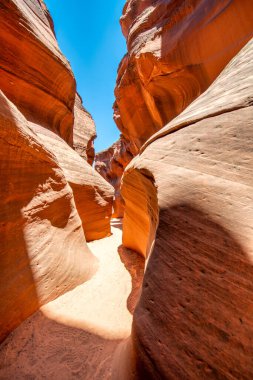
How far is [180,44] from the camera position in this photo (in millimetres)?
5301

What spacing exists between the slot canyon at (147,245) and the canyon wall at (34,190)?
0.02m

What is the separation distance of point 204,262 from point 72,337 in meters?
1.73

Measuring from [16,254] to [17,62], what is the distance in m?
5.12

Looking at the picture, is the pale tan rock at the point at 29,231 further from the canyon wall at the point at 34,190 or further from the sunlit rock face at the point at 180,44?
the sunlit rock face at the point at 180,44

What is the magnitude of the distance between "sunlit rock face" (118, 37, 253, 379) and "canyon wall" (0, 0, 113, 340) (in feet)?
4.98

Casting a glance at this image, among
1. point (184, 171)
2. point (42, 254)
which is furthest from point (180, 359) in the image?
point (42, 254)

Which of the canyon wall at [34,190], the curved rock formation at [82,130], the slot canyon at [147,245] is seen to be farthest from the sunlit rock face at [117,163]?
the slot canyon at [147,245]

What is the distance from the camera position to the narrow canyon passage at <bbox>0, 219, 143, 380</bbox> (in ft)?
4.72

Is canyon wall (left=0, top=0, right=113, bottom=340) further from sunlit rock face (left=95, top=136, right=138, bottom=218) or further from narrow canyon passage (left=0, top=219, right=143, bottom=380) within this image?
sunlit rock face (left=95, top=136, right=138, bottom=218)

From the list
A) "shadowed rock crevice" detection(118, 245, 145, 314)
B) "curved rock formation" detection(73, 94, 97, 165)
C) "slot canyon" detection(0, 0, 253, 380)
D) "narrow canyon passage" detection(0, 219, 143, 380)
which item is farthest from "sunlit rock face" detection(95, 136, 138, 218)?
"narrow canyon passage" detection(0, 219, 143, 380)

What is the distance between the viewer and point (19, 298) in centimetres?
194

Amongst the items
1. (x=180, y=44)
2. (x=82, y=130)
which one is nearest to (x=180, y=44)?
(x=180, y=44)

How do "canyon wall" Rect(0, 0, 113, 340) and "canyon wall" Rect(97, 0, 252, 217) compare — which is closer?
"canyon wall" Rect(0, 0, 113, 340)

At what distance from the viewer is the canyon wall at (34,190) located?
2.03 m
